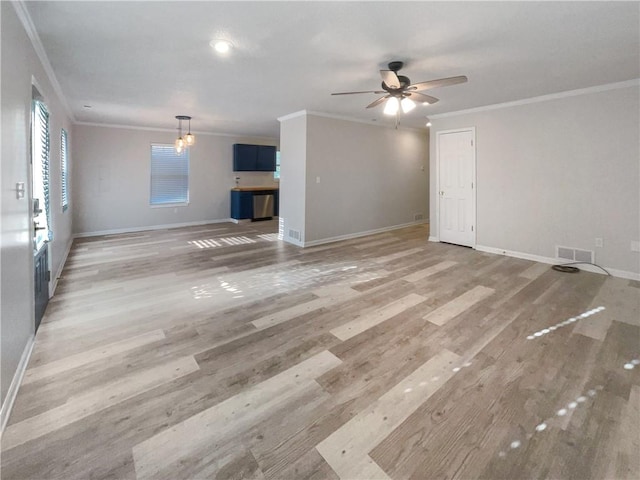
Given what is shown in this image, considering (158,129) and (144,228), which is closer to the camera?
(158,129)

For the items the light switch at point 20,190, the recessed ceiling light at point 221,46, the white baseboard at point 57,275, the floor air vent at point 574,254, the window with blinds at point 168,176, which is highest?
the recessed ceiling light at point 221,46

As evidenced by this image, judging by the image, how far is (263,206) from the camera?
28.5 ft

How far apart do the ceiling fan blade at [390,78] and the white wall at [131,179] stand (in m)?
6.14

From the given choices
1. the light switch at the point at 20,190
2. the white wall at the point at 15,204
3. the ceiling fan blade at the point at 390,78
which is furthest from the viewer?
the ceiling fan blade at the point at 390,78

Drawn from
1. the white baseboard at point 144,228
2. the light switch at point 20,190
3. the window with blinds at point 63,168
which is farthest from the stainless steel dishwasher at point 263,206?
the light switch at point 20,190

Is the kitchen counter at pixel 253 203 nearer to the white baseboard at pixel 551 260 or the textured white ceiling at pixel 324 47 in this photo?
the textured white ceiling at pixel 324 47

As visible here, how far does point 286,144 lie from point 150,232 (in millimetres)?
3687

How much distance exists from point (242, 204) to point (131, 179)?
8.40ft

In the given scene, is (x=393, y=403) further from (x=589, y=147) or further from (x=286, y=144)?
(x=286, y=144)

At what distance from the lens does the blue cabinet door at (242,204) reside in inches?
330

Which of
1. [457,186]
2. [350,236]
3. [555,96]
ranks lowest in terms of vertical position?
[350,236]

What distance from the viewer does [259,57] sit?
309 cm

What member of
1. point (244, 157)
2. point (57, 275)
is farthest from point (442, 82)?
point (244, 157)

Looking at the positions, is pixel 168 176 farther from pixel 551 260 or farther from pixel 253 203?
pixel 551 260
